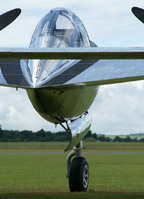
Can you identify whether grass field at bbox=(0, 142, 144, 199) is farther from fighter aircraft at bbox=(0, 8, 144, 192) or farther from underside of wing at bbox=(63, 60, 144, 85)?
underside of wing at bbox=(63, 60, 144, 85)

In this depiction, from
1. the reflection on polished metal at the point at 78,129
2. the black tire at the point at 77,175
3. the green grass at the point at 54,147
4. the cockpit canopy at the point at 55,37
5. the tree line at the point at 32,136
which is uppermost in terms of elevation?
the cockpit canopy at the point at 55,37

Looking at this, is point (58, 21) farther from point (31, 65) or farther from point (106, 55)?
point (106, 55)

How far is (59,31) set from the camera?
661 inches

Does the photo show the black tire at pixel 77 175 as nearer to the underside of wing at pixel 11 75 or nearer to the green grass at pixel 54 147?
the underside of wing at pixel 11 75

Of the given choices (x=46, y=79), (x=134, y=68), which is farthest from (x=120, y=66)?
(x=46, y=79)

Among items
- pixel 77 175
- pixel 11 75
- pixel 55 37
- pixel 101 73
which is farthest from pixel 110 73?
pixel 77 175

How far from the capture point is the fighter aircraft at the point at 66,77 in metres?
14.8

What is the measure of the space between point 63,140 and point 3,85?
12948cm

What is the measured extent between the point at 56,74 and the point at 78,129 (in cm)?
267

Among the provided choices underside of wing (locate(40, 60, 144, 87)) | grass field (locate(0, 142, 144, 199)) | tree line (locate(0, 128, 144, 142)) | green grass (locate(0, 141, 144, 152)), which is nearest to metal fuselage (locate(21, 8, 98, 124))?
underside of wing (locate(40, 60, 144, 87))

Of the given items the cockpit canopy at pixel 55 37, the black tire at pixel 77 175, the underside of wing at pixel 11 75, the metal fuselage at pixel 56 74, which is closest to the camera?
the metal fuselage at pixel 56 74

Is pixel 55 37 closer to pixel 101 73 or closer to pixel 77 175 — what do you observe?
pixel 101 73

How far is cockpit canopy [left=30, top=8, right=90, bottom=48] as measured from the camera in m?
16.6

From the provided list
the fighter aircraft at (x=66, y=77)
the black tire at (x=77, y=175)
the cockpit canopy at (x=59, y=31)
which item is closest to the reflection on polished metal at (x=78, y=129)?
the fighter aircraft at (x=66, y=77)
